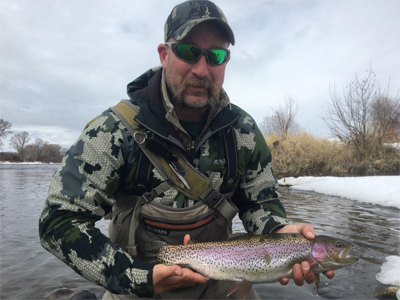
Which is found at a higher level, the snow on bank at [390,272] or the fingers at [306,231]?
the fingers at [306,231]

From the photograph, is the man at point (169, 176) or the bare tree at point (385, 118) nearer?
the man at point (169, 176)

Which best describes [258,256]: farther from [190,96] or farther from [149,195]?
[190,96]

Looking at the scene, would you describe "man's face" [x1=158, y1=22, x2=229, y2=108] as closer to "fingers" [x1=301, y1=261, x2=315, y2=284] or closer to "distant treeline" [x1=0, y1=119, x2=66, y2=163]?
"fingers" [x1=301, y1=261, x2=315, y2=284]

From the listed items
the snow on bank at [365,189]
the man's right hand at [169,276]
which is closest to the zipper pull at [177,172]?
the man's right hand at [169,276]

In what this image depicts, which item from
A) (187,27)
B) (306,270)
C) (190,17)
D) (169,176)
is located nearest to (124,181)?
(169,176)

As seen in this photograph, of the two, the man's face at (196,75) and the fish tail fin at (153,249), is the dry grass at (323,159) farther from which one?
the fish tail fin at (153,249)

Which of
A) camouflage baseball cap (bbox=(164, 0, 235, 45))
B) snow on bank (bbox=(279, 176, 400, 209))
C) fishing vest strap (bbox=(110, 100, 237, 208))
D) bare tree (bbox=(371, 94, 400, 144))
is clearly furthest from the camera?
bare tree (bbox=(371, 94, 400, 144))

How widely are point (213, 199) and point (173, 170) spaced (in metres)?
0.41

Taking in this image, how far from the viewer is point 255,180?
260 cm

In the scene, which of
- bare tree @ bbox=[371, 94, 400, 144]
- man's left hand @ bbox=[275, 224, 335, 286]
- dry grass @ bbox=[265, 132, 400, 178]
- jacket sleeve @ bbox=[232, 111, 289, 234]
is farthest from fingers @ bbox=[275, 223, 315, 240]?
bare tree @ bbox=[371, 94, 400, 144]

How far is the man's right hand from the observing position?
182 centimetres

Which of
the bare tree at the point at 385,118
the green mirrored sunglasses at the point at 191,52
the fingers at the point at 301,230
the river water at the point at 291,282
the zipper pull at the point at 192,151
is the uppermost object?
the bare tree at the point at 385,118

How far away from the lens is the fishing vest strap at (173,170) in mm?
2199

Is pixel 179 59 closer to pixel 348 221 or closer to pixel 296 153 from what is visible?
pixel 348 221
